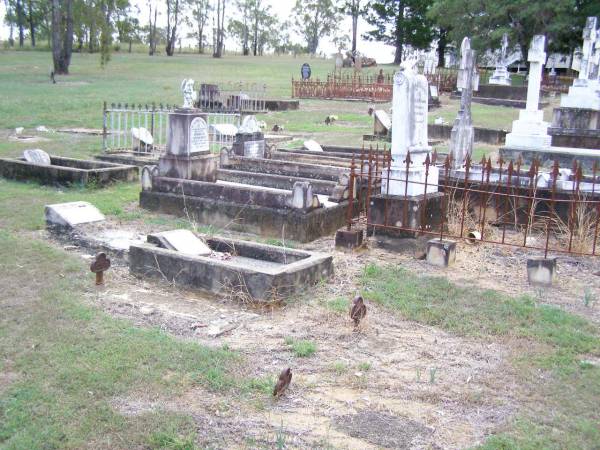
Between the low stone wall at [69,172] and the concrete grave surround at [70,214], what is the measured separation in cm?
243

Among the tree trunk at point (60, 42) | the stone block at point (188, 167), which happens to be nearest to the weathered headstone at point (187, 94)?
the stone block at point (188, 167)

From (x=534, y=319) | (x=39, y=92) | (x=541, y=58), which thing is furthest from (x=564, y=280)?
(x=39, y=92)

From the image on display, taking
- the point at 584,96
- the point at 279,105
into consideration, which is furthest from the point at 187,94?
the point at 279,105

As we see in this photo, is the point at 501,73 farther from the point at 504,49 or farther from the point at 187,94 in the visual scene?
the point at 187,94

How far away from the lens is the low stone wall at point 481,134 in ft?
63.6

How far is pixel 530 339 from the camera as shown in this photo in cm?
552

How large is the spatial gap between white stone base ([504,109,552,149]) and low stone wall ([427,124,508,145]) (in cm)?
253

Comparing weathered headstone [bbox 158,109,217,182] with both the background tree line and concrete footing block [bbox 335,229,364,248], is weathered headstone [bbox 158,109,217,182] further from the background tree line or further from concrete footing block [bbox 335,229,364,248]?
the background tree line

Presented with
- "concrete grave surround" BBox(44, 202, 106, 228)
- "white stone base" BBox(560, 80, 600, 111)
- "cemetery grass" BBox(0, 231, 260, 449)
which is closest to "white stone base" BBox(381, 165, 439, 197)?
"concrete grave surround" BBox(44, 202, 106, 228)

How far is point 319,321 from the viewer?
19.3 ft

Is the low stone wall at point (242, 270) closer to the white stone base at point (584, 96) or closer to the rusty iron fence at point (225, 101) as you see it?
the white stone base at point (584, 96)

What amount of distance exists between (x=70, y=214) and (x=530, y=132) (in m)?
11.9

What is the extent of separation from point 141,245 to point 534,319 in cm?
390

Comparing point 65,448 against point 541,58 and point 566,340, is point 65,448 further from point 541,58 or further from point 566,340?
point 541,58
